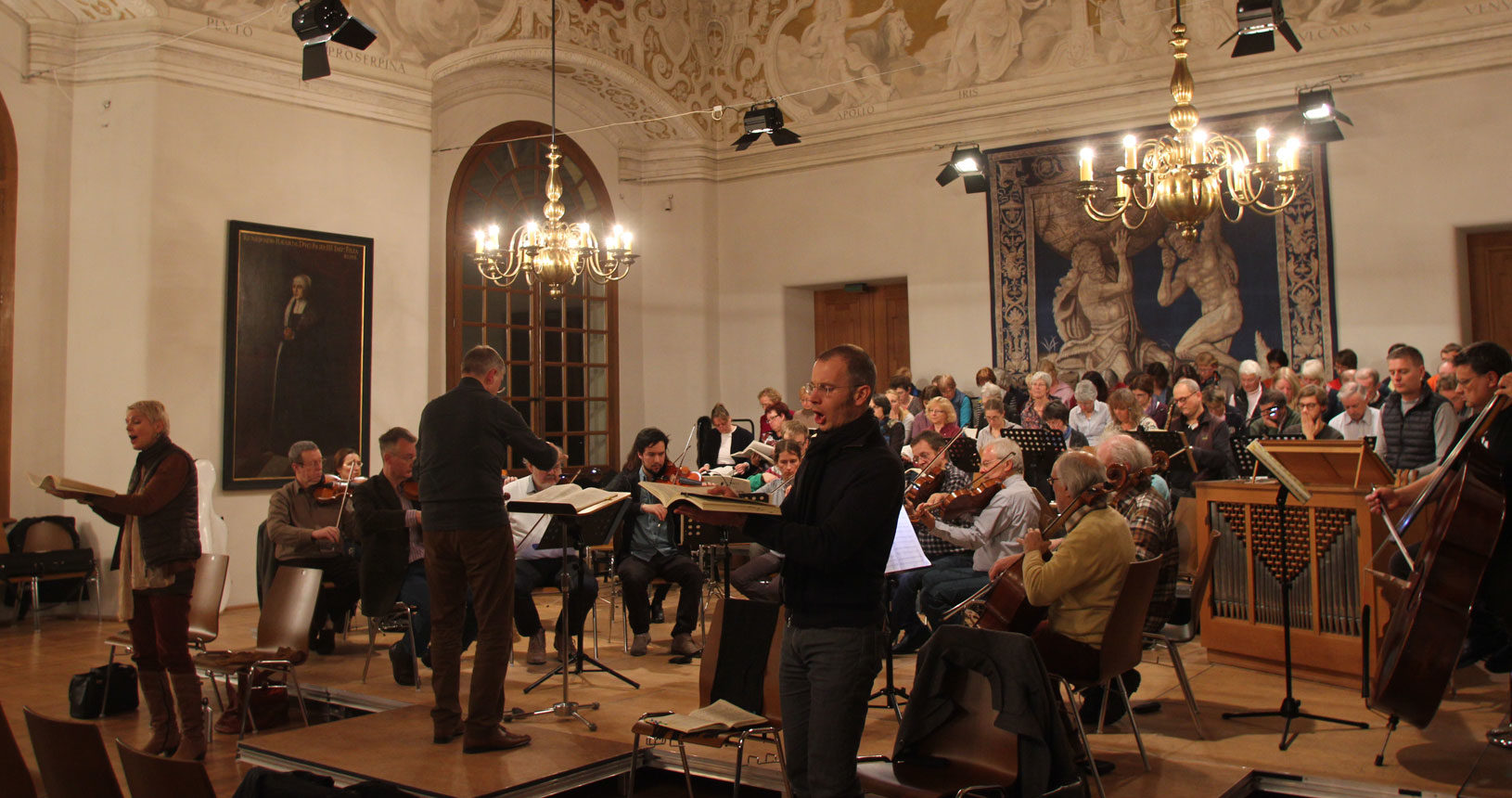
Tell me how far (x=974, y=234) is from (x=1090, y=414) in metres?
2.71

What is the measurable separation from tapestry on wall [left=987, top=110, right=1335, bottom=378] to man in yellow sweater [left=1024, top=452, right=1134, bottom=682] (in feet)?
20.4

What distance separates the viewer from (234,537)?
855cm

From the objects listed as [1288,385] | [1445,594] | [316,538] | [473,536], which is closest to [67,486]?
[473,536]

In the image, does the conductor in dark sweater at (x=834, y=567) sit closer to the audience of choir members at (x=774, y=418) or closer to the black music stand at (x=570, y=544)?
the black music stand at (x=570, y=544)

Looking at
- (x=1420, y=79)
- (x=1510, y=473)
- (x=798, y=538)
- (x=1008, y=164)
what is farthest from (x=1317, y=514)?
(x=1008, y=164)

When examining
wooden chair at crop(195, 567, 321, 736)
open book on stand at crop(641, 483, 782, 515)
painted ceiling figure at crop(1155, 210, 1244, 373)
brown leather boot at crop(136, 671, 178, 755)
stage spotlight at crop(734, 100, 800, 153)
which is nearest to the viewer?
open book on stand at crop(641, 483, 782, 515)

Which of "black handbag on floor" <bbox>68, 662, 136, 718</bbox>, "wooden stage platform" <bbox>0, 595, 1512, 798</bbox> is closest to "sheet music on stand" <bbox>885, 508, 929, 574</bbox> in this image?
"wooden stage platform" <bbox>0, 595, 1512, 798</bbox>

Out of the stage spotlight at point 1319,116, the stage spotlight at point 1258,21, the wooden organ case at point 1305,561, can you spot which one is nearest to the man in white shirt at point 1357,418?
the wooden organ case at point 1305,561

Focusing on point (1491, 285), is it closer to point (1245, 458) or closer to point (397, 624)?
point (1245, 458)

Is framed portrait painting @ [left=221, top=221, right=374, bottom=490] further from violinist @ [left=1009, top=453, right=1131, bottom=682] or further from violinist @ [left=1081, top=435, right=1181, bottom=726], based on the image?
violinist @ [left=1009, top=453, right=1131, bottom=682]

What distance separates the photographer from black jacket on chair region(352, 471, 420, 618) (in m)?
5.79

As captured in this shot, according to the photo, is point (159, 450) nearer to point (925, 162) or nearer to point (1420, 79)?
point (925, 162)

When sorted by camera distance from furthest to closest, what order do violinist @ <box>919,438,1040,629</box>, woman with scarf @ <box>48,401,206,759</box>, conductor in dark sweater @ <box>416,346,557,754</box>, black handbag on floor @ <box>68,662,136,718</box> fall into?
violinist @ <box>919,438,1040,629</box> < black handbag on floor @ <box>68,662,136,718</box> < woman with scarf @ <box>48,401,206,759</box> < conductor in dark sweater @ <box>416,346,557,754</box>

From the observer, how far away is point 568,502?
4.70 meters
